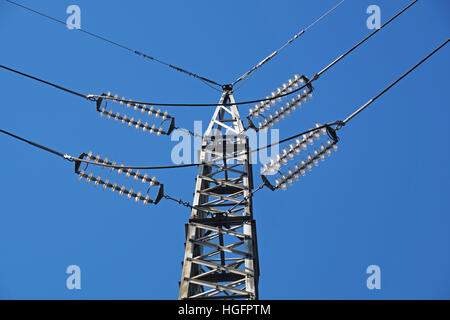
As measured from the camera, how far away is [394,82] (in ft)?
41.3

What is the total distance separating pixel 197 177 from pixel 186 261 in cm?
336

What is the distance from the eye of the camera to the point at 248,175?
16.2 meters

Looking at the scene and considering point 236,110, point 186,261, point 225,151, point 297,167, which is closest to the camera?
point 186,261

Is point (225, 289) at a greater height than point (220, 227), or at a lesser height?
lesser

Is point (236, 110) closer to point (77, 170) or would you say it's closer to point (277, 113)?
point (277, 113)

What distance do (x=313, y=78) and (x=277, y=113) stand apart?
2169 mm

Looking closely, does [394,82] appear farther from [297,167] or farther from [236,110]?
[236,110]

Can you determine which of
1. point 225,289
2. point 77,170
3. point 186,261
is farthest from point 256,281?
point 77,170

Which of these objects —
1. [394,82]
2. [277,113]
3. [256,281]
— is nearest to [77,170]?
[256,281]

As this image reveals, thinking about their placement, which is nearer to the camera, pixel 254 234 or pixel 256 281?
pixel 256 281
